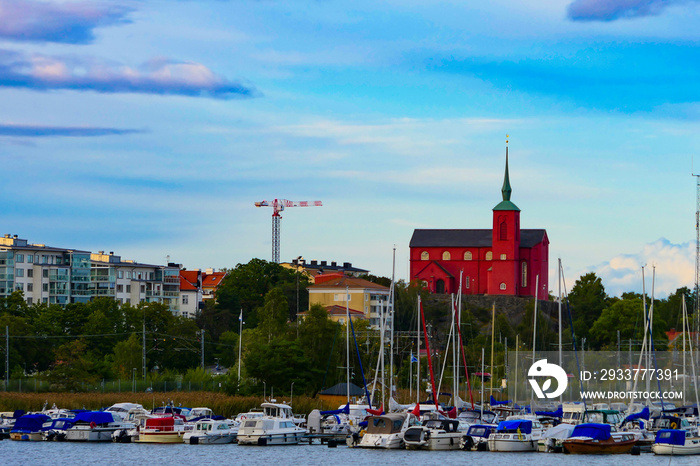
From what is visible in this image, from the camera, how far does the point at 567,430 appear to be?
71125 millimetres

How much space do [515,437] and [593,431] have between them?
4705mm

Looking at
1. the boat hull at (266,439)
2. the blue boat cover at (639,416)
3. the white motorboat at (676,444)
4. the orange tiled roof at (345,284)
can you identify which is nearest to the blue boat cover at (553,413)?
the blue boat cover at (639,416)

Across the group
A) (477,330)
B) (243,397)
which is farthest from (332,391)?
(477,330)

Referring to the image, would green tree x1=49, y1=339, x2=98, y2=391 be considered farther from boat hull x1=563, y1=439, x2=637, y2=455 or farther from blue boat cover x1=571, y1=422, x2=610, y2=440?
boat hull x1=563, y1=439, x2=637, y2=455

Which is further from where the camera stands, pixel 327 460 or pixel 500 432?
pixel 500 432

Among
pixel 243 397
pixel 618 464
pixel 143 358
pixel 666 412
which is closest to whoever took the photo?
pixel 618 464

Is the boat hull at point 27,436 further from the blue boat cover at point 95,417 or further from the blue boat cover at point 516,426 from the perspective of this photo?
the blue boat cover at point 516,426

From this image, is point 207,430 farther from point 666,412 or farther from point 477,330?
point 477,330

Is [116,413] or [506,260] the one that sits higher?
[506,260]

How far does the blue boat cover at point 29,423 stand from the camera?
81.6m

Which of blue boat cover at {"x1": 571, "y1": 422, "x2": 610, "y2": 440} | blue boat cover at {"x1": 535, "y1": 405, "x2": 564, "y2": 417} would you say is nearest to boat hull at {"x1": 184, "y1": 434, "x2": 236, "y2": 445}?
blue boat cover at {"x1": 571, "y1": 422, "x2": 610, "y2": 440}

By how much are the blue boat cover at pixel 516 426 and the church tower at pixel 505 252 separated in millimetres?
112668

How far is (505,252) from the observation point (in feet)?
614

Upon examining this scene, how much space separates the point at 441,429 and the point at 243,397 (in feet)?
85.9
